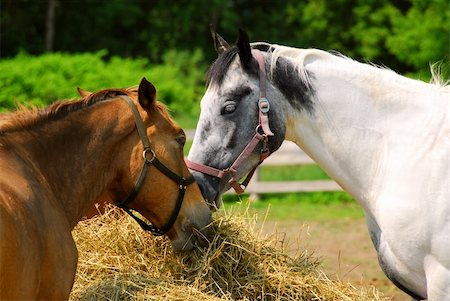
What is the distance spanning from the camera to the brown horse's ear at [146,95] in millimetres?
3867

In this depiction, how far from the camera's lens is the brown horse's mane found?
12.3 feet

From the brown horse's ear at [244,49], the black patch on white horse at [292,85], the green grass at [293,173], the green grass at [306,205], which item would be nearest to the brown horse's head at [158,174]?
the brown horse's ear at [244,49]

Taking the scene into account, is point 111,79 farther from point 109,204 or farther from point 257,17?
point 257,17

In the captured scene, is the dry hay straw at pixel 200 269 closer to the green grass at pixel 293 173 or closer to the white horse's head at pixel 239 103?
the white horse's head at pixel 239 103

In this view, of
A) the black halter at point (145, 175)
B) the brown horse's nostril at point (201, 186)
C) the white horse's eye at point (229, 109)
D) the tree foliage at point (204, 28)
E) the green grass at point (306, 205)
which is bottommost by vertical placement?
the tree foliage at point (204, 28)

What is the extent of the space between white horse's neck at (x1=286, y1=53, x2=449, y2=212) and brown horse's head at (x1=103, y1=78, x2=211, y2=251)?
669 mm

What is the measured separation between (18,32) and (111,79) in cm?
1194

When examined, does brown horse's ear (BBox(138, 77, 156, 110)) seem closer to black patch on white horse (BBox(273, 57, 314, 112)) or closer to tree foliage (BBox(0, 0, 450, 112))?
black patch on white horse (BBox(273, 57, 314, 112))

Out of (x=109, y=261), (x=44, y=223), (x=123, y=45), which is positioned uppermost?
(x=44, y=223)

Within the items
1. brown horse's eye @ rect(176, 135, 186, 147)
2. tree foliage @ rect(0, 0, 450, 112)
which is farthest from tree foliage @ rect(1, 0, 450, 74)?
brown horse's eye @ rect(176, 135, 186, 147)

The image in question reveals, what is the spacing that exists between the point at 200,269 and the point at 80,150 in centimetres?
102

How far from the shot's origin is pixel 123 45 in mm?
28312

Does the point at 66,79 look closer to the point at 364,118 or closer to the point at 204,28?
the point at 364,118

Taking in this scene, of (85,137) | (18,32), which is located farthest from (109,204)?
(18,32)
